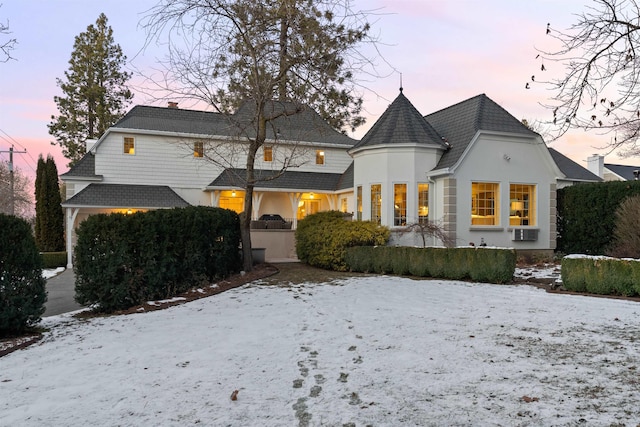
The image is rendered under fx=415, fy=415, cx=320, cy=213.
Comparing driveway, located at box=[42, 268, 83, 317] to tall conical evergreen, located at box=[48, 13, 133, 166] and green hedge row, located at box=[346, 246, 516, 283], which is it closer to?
green hedge row, located at box=[346, 246, 516, 283]

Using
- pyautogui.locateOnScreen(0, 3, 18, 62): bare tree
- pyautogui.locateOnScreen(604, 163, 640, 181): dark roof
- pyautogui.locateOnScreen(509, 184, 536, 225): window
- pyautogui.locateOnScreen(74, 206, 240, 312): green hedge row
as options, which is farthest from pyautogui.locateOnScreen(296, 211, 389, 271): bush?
pyautogui.locateOnScreen(604, 163, 640, 181): dark roof

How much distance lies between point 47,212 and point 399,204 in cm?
1731

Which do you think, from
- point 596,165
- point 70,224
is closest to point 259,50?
point 70,224

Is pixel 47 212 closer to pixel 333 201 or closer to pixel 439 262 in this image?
pixel 333 201

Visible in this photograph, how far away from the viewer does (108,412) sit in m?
3.43

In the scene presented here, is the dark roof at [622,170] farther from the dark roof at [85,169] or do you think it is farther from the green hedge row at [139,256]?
the dark roof at [85,169]

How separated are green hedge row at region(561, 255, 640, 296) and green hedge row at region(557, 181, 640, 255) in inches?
256

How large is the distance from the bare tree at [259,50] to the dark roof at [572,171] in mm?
14514

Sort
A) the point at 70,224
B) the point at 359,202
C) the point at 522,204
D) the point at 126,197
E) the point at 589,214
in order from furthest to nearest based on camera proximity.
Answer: the point at 126,197
the point at 70,224
the point at 359,202
the point at 522,204
the point at 589,214

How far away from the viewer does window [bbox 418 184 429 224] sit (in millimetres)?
15367

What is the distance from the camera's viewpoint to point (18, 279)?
6.11 metres

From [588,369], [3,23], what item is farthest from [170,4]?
[588,369]

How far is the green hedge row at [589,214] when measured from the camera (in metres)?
14.5

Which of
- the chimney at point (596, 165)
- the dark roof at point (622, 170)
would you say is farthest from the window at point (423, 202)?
the dark roof at point (622, 170)
